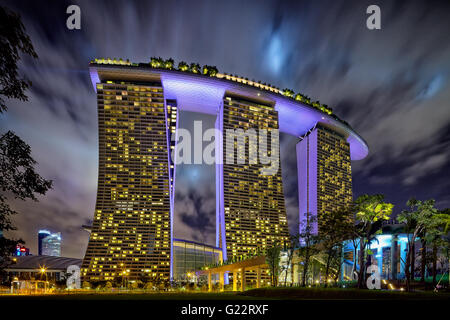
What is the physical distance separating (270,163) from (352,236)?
85.9 meters

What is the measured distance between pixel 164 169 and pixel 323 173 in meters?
68.8

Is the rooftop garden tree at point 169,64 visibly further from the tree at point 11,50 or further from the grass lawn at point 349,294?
the tree at point 11,50

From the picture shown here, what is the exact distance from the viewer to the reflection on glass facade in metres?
123

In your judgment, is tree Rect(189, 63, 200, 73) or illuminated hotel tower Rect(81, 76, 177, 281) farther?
tree Rect(189, 63, 200, 73)

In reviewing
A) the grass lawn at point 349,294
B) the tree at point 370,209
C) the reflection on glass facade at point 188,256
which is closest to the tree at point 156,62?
the reflection on glass facade at point 188,256

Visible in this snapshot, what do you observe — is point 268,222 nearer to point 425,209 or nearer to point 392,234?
point 392,234

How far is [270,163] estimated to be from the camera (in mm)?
128250

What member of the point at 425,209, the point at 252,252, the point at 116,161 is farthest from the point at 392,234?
the point at 116,161

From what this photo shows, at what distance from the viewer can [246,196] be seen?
119m

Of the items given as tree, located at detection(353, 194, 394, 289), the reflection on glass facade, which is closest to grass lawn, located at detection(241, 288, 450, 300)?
tree, located at detection(353, 194, 394, 289)

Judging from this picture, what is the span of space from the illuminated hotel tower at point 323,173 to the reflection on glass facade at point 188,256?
44.9 metres

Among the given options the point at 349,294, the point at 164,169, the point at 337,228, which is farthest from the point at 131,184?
the point at 349,294

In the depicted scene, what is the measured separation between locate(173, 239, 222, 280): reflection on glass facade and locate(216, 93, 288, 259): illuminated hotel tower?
7812 millimetres

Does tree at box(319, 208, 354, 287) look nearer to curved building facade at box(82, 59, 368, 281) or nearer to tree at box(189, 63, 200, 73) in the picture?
curved building facade at box(82, 59, 368, 281)
